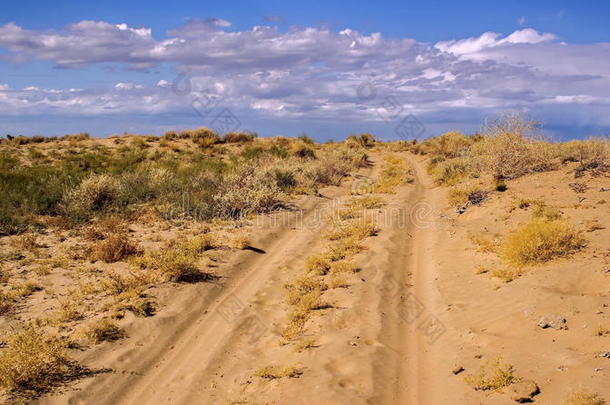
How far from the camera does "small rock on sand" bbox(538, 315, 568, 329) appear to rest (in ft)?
24.7

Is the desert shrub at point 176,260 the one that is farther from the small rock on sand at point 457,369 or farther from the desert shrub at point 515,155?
the desert shrub at point 515,155

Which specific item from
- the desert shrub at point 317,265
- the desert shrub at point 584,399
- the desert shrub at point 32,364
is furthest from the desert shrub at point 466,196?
the desert shrub at point 32,364

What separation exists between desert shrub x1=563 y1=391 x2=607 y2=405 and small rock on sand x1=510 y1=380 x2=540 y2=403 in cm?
42

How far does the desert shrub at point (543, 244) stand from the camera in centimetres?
1019

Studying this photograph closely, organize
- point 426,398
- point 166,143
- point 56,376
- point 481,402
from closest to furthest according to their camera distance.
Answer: point 481,402
point 426,398
point 56,376
point 166,143

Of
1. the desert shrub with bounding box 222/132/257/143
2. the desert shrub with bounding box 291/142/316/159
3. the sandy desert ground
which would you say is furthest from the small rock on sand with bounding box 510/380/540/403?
the desert shrub with bounding box 222/132/257/143

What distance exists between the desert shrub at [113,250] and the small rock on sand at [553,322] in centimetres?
981

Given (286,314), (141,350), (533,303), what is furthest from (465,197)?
(141,350)

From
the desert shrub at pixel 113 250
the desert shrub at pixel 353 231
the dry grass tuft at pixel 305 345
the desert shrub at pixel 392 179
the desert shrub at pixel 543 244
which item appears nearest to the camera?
the dry grass tuft at pixel 305 345

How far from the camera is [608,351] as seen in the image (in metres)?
6.42

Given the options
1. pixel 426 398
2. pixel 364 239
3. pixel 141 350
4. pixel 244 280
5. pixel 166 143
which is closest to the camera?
pixel 426 398

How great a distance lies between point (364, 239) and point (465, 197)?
5999 millimetres

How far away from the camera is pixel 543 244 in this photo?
10.3 metres

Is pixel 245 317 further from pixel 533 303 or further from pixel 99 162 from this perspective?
pixel 99 162
